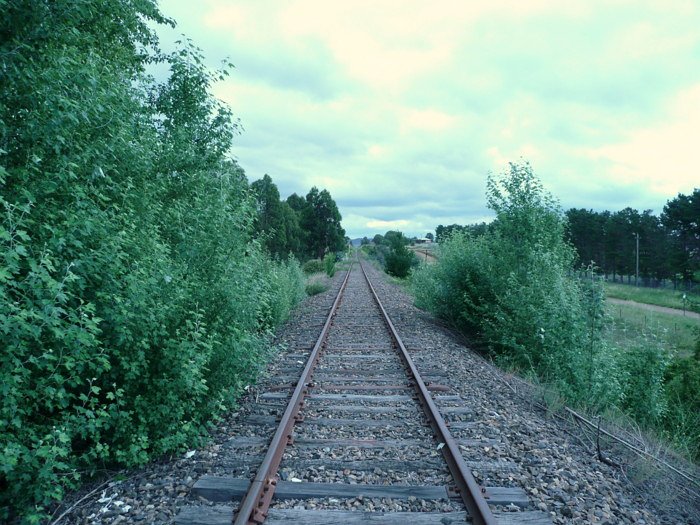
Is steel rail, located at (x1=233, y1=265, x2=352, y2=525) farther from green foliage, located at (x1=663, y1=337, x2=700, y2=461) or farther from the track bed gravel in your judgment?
green foliage, located at (x1=663, y1=337, x2=700, y2=461)

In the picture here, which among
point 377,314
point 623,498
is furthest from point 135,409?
point 377,314

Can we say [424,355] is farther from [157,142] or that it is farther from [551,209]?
[157,142]

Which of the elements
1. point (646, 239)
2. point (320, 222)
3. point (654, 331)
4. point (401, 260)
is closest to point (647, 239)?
point (646, 239)

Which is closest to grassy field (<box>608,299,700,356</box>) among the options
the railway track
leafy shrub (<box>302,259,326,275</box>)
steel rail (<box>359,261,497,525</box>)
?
steel rail (<box>359,261,497,525</box>)

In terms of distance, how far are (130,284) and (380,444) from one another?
3019 mm

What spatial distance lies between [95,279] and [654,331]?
40.7 feet

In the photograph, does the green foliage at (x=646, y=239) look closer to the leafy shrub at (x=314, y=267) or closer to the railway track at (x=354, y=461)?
the leafy shrub at (x=314, y=267)

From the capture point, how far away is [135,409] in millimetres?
4336

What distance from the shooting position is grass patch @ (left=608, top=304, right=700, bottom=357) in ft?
32.5

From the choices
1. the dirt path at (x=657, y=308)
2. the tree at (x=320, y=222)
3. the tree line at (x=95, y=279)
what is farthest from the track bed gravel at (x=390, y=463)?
the tree at (x=320, y=222)

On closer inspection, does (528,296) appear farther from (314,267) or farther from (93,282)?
(314,267)

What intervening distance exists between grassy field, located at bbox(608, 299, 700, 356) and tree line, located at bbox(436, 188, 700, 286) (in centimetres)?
2185

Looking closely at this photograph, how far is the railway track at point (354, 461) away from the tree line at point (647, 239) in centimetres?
4300

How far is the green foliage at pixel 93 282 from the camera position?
10.7 feet
